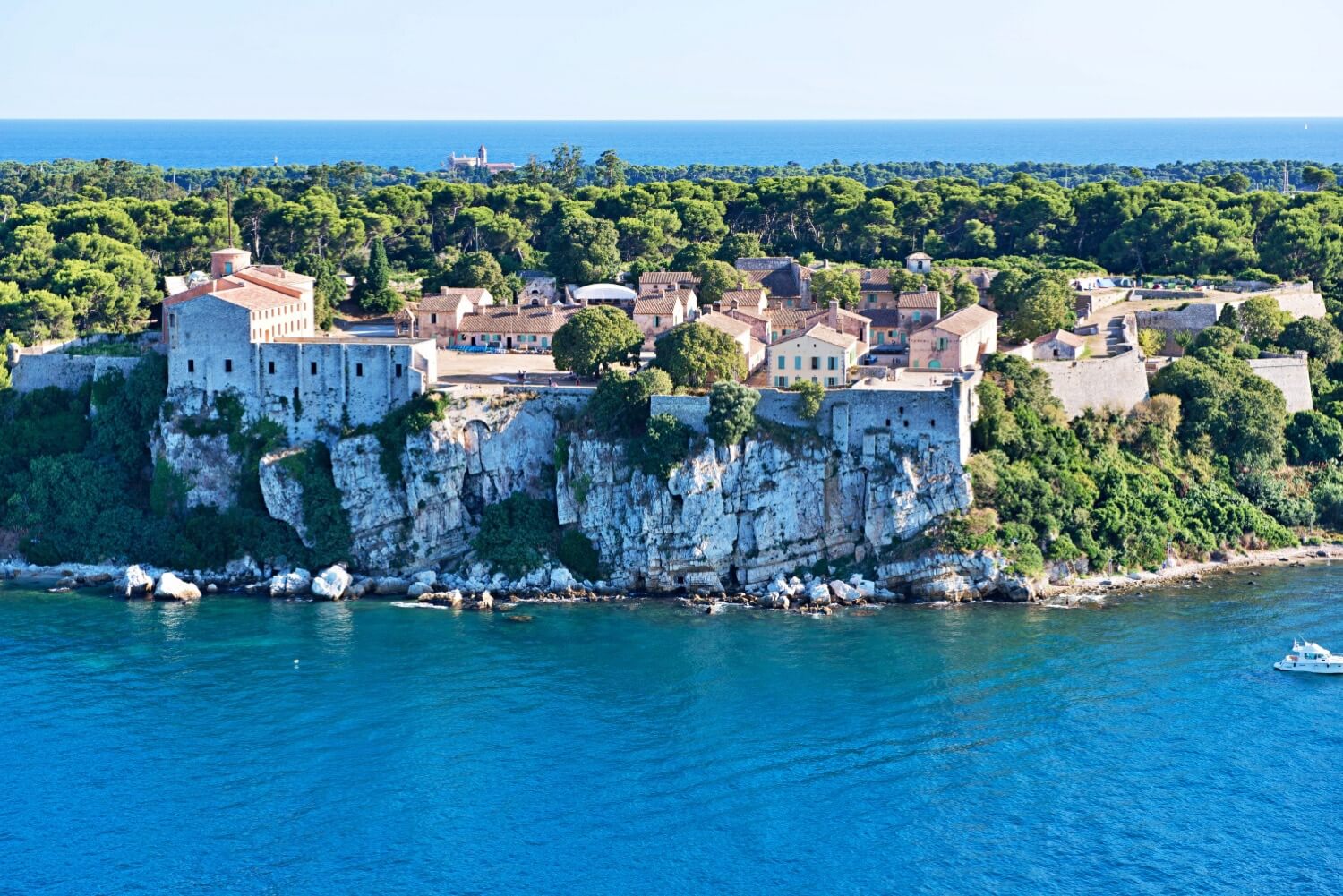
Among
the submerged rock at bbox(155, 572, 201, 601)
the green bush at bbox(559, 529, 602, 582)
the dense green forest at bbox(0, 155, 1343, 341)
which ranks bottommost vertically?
the submerged rock at bbox(155, 572, 201, 601)

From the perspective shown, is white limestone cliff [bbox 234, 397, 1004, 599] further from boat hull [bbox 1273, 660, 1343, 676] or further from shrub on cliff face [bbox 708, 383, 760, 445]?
boat hull [bbox 1273, 660, 1343, 676]

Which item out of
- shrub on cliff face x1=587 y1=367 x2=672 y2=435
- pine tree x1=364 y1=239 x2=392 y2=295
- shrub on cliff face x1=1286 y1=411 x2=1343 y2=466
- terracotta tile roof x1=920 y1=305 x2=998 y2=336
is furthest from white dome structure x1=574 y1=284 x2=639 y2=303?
shrub on cliff face x1=1286 y1=411 x2=1343 y2=466

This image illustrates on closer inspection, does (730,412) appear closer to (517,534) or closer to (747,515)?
(747,515)

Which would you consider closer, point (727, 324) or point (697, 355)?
point (697, 355)

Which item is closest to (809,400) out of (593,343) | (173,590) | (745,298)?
(593,343)

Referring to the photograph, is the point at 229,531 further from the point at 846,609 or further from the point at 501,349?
the point at 846,609

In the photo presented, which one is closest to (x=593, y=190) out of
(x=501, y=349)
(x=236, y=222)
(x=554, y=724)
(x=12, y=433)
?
(x=236, y=222)
